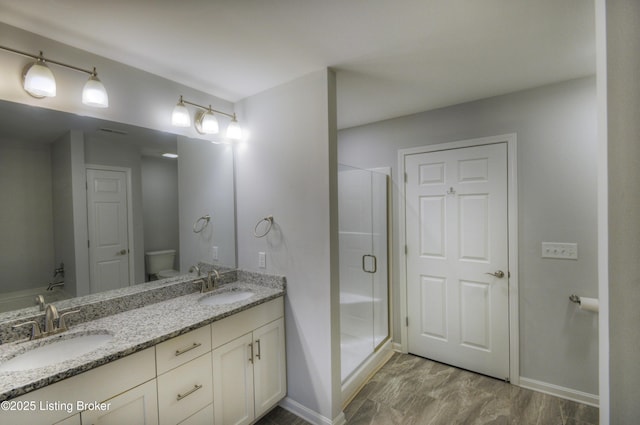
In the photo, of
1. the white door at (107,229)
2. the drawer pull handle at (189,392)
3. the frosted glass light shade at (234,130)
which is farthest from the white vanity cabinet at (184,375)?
the frosted glass light shade at (234,130)

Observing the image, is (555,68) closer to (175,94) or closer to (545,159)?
(545,159)

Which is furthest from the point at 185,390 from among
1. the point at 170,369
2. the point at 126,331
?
the point at 126,331

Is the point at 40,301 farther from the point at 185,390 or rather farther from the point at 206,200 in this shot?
the point at 206,200

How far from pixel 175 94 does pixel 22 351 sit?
171cm

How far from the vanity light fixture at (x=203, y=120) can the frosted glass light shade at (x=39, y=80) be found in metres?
0.63

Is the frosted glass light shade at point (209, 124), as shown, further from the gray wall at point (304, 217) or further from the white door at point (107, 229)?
the white door at point (107, 229)

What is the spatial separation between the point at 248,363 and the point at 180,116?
5.74ft

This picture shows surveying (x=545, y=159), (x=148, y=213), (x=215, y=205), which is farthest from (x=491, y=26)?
(x=148, y=213)

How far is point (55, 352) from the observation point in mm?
1311

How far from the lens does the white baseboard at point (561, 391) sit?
205cm

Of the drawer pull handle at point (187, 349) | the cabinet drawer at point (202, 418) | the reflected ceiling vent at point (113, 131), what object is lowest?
the cabinet drawer at point (202, 418)

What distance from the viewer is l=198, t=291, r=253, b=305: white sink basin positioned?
202cm

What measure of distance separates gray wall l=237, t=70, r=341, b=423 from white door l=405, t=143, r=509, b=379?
4.02 ft
